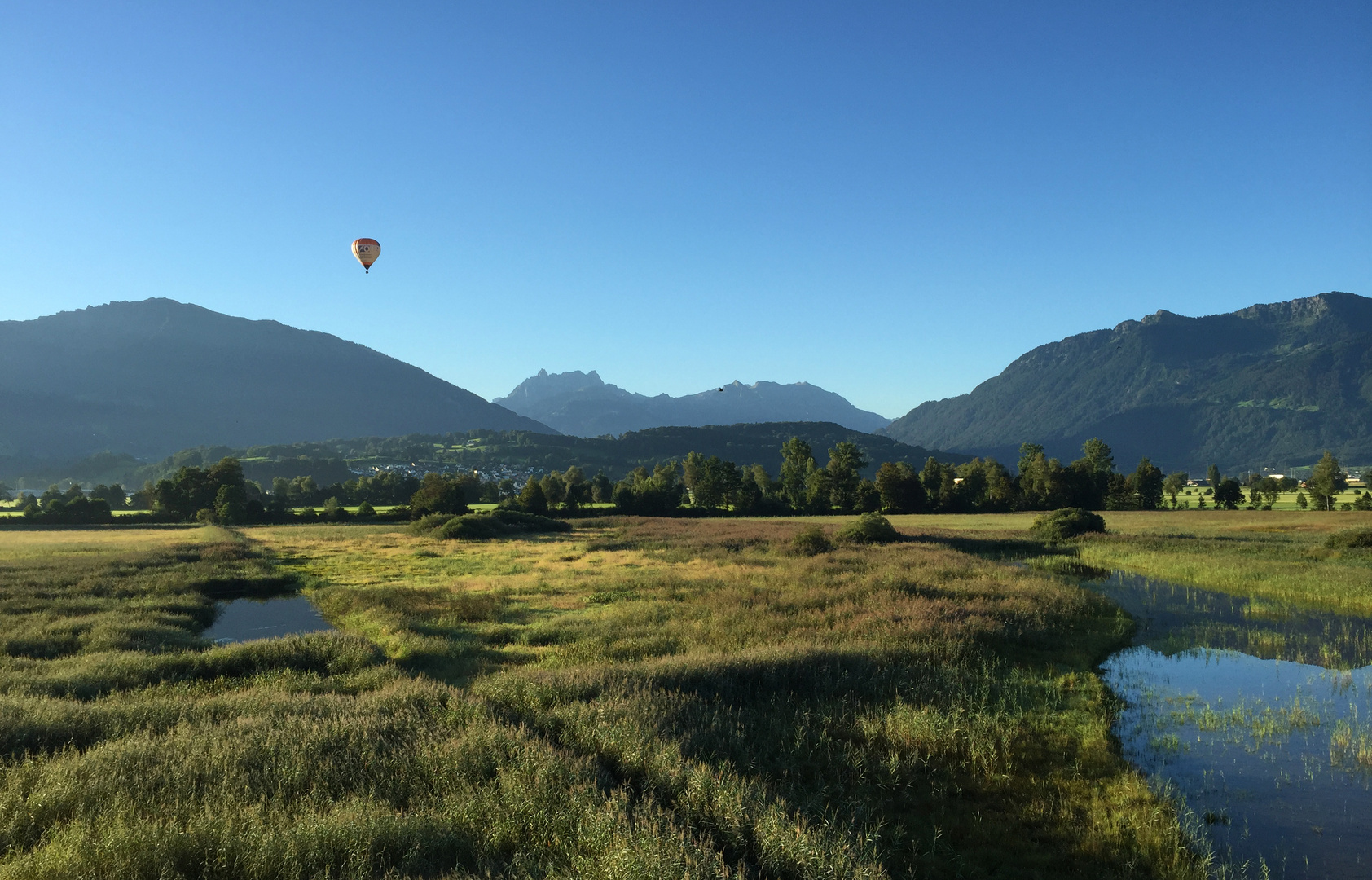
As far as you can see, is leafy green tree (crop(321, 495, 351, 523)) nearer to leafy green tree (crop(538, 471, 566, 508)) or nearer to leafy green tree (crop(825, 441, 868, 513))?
leafy green tree (crop(538, 471, 566, 508))

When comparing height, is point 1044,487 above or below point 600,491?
below

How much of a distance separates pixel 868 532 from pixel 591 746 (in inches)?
1597

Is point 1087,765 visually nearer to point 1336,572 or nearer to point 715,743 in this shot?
point 715,743

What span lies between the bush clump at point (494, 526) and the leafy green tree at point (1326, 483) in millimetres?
96735

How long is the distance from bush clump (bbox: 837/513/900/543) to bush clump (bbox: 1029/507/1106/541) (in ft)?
46.0

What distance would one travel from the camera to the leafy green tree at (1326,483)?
87625 millimetres

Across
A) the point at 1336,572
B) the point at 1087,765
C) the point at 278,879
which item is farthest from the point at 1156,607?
the point at 278,879

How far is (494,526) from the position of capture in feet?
205

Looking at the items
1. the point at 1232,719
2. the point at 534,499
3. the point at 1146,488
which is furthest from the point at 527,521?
the point at 1146,488

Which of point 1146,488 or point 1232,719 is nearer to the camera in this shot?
point 1232,719

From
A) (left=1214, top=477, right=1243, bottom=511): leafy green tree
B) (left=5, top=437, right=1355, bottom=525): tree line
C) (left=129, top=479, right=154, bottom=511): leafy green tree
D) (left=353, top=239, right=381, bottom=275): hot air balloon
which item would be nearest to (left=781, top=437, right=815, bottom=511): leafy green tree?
(left=5, top=437, right=1355, bottom=525): tree line

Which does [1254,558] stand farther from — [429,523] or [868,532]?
[429,523]

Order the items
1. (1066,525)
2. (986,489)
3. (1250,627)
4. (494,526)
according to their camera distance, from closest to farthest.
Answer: (1250,627)
(1066,525)
(494,526)
(986,489)

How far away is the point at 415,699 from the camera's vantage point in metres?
12.7
